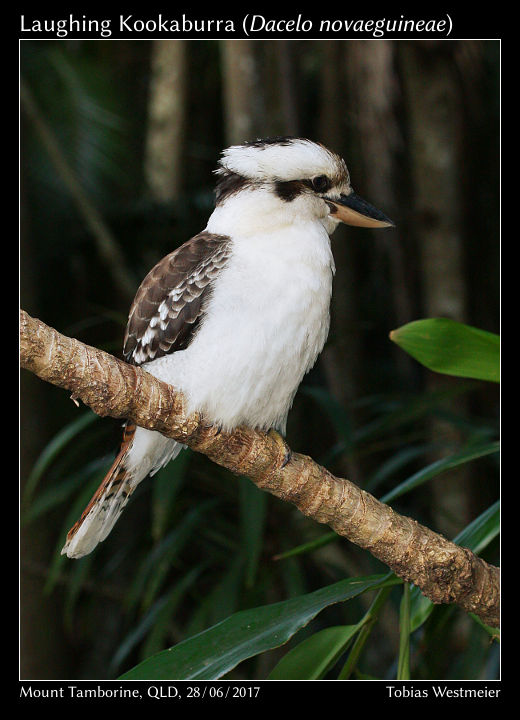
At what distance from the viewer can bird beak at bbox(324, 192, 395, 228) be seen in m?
1.60

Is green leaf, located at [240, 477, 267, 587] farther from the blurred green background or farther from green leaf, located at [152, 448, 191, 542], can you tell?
green leaf, located at [152, 448, 191, 542]

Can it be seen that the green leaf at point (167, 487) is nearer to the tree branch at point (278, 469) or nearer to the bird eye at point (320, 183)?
the tree branch at point (278, 469)

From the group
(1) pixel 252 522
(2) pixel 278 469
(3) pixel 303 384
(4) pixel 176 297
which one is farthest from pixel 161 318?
(3) pixel 303 384

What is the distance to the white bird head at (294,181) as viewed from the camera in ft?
5.08

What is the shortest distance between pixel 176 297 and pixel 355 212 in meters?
0.39

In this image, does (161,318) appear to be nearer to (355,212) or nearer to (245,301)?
(245,301)

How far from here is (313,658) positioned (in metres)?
1.26

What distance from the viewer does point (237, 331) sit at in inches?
56.6

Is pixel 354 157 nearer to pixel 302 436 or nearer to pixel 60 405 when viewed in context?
pixel 302 436

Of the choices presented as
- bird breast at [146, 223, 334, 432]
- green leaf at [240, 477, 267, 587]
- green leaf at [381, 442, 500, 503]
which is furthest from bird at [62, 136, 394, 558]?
green leaf at [240, 477, 267, 587]

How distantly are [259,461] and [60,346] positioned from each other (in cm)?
41

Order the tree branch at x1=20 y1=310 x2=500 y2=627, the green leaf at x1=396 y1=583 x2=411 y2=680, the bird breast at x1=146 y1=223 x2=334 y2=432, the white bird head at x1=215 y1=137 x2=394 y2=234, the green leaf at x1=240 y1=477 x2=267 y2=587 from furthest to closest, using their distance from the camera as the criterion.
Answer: the green leaf at x1=240 y1=477 x2=267 y2=587 < the white bird head at x1=215 y1=137 x2=394 y2=234 < the bird breast at x1=146 y1=223 x2=334 y2=432 < the green leaf at x1=396 y1=583 x2=411 y2=680 < the tree branch at x1=20 y1=310 x2=500 y2=627

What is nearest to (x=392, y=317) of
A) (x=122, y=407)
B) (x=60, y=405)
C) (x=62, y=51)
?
(x=60, y=405)

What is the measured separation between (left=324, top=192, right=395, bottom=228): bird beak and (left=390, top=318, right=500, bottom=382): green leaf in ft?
1.08
